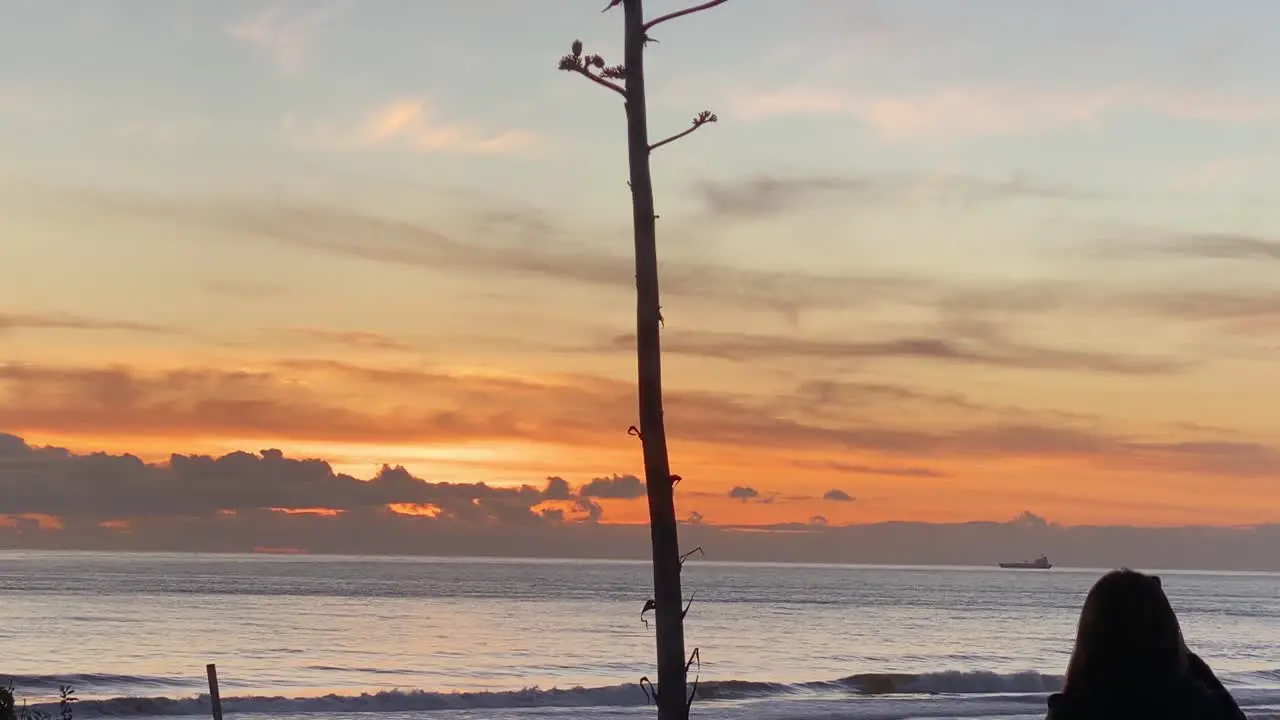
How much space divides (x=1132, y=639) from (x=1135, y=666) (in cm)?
8

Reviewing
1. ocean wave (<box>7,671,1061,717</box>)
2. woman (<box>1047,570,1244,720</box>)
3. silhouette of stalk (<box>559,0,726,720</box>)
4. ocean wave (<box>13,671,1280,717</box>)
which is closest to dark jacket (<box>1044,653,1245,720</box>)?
woman (<box>1047,570,1244,720</box>)

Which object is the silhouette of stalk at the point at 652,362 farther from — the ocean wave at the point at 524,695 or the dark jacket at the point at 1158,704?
the ocean wave at the point at 524,695

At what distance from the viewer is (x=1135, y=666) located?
393cm

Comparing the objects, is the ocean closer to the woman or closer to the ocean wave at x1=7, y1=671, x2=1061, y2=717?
the ocean wave at x1=7, y1=671, x2=1061, y2=717

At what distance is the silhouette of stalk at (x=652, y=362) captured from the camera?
6.09 meters

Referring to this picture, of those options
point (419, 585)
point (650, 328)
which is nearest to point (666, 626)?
point (650, 328)

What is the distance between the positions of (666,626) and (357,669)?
38998 millimetres

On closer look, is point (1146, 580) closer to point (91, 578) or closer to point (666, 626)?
point (666, 626)

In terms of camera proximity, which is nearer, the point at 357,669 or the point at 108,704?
the point at 108,704

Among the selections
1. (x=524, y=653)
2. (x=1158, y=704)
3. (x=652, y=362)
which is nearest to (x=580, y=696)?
(x=524, y=653)

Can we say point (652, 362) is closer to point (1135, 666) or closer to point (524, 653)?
point (1135, 666)

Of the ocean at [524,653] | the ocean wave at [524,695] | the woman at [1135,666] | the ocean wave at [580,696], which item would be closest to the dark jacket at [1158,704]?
the woman at [1135,666]

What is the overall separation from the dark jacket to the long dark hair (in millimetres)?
25

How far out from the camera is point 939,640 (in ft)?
215
